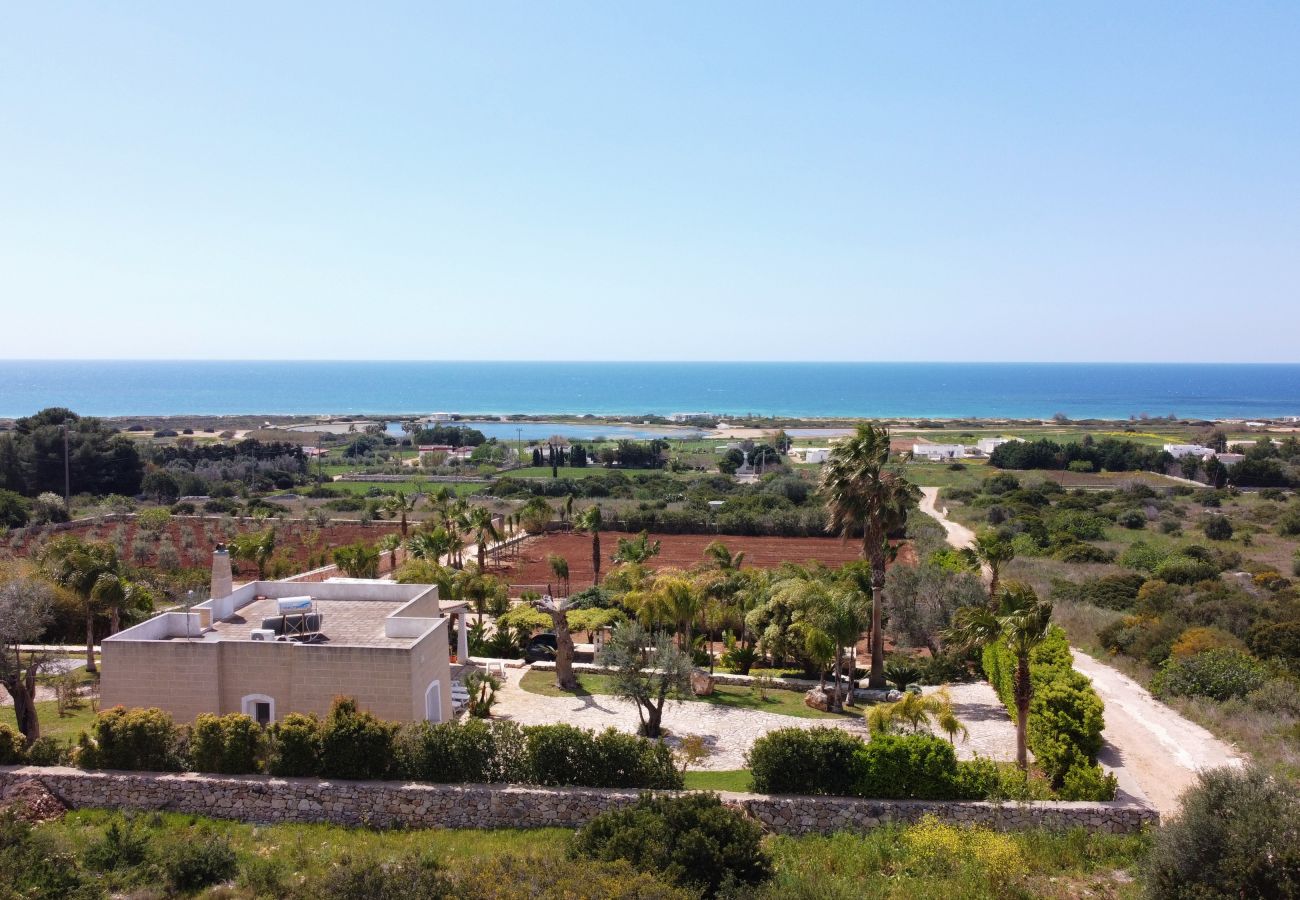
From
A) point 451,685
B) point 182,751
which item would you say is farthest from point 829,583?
point 182,751

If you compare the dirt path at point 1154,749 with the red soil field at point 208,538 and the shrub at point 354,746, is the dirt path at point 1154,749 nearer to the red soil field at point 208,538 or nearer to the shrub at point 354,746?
the shrub at point 354,746

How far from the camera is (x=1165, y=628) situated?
23703 mm

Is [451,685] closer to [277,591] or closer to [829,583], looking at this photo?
[277,591]

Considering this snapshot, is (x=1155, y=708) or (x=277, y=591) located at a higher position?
(x=277, y=591)

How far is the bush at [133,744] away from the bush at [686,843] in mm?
7978

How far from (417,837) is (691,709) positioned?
860 cm

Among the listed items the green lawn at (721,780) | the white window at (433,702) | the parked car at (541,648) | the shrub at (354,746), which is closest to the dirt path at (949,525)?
the parked car at (541,648)

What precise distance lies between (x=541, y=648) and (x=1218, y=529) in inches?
1530

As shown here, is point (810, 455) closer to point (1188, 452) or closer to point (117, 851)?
point (1188, 452)

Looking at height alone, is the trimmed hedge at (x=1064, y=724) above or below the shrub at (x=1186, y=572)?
above

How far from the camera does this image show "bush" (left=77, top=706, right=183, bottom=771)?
1522 centimetres

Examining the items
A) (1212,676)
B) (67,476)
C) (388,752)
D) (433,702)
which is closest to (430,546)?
(433,702)

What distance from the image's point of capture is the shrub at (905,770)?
14.5 meters

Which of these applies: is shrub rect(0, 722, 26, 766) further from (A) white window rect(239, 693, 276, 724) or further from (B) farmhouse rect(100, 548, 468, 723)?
(A) white window rect(239, 693, 276, 724)
